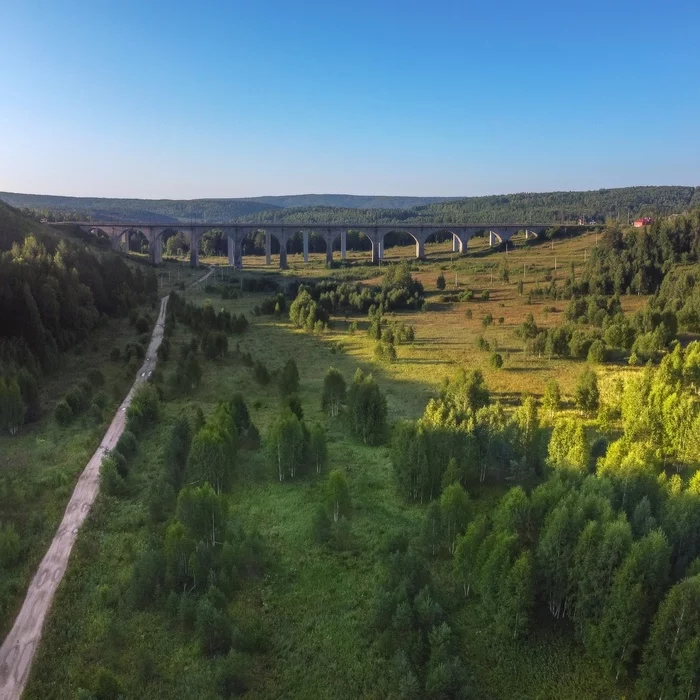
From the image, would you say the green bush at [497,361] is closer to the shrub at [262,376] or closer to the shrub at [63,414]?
the shrub at [262,376]

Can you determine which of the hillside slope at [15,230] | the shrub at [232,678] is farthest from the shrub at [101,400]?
the hillside slope at [15,230]

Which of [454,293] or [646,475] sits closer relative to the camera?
[646,475]

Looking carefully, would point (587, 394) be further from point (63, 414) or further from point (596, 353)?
point (63, 414)

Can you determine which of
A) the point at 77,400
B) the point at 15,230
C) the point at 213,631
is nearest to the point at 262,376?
the point at 77,400

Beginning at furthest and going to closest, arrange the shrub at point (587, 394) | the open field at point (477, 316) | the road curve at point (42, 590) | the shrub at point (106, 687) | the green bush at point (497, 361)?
the green bush at point (497, 361) < the open field at point (477, 316) < the shrub at point (587, 394) < the road curve at point (42, 590) < the shrub at point (106, 687)

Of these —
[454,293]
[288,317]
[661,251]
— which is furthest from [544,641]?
[661,251]

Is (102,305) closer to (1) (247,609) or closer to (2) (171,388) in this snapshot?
(2) (171,388)

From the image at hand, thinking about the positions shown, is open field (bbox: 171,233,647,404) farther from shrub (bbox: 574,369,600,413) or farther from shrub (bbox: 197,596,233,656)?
shrub (bbox: 197,596,233,656)
